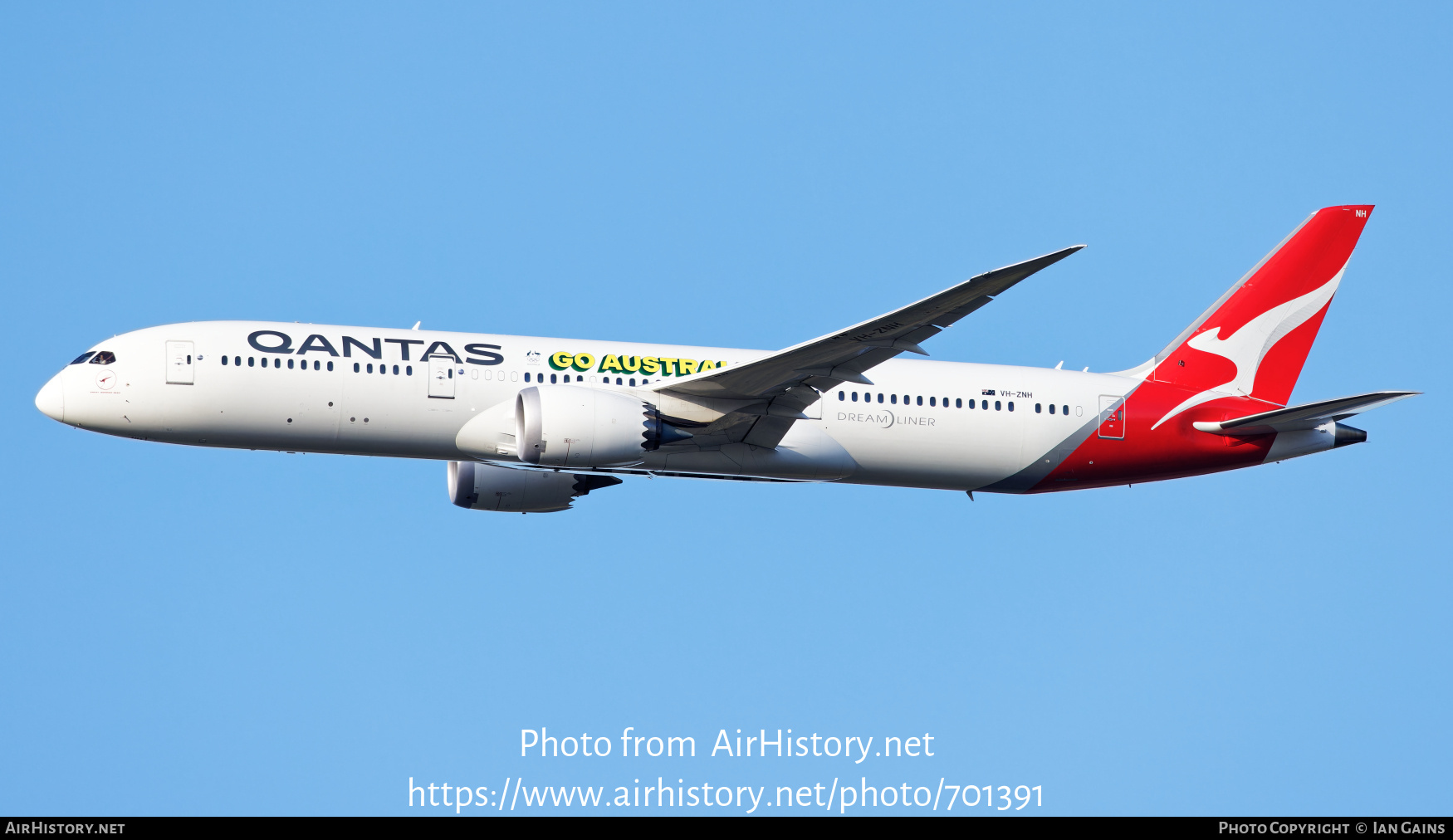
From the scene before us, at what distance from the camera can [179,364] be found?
1329 inches

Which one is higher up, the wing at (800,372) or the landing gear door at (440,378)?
the landing gear door at (440,378)

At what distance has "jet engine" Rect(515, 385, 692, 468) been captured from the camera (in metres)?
32.6

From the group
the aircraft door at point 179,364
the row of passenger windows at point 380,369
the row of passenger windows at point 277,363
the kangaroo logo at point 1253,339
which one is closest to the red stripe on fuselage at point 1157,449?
the kangaroo logo at point 1253,339

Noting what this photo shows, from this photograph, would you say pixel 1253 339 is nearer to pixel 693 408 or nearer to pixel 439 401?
pixel 693 408

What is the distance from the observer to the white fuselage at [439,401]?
111 ft

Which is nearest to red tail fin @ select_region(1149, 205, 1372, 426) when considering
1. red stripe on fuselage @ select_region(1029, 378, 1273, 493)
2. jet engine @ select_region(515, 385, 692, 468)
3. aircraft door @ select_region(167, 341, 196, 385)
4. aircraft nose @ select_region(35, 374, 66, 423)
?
red stripe on fuselage @ select_region(1029, 378, 1273, 493)

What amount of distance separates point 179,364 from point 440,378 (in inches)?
215

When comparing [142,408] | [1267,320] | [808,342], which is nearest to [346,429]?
[142,408]

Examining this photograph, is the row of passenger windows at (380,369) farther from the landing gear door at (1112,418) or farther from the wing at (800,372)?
the landing gear door at (1112,418)

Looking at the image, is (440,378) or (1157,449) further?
(1157,449)

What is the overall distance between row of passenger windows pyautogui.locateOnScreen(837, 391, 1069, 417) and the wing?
1.60 meters

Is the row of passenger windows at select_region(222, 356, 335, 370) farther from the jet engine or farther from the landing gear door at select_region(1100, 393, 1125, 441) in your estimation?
the landing gear door at select_region(1100, 393, 1125, 441)

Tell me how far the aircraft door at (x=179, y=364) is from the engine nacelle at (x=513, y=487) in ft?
24.8

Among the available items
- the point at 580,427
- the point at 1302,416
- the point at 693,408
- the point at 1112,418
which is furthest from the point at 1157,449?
the point at 580,427
